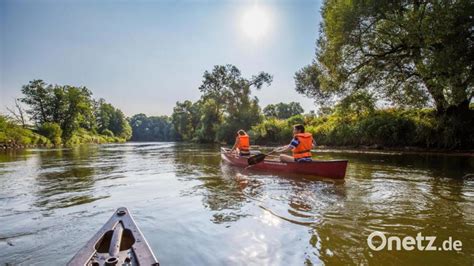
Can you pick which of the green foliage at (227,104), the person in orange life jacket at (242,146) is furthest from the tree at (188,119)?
the person in orange life jacket at (242,146)

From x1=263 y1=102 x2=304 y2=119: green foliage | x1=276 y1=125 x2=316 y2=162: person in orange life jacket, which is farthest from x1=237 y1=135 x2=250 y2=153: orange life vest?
x1=263 y1=102 x2=304 y2=119: green foliage

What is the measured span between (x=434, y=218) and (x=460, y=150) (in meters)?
15.0

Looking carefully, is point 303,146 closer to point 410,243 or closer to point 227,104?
point 410,243

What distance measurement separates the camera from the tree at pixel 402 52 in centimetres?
Result: 1272

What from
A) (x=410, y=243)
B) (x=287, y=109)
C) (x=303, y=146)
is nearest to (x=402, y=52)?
(x=303, y=146)

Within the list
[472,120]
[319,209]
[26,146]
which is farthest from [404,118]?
[26,146]

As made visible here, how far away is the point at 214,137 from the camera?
156ft

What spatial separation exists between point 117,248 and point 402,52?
742 inches

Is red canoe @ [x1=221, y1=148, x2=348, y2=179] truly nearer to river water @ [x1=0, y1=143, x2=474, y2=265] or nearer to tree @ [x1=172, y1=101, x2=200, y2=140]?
river water @ [x1=0, y1=143, x2=474, y2=265]

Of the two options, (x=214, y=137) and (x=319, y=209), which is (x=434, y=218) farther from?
(x=214, y=137)

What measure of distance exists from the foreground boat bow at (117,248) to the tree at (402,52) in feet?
48.3

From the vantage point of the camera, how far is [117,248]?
2.70 m

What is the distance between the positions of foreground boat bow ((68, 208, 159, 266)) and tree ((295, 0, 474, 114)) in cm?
1471

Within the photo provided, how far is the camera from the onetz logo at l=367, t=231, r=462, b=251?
3.51 metres
